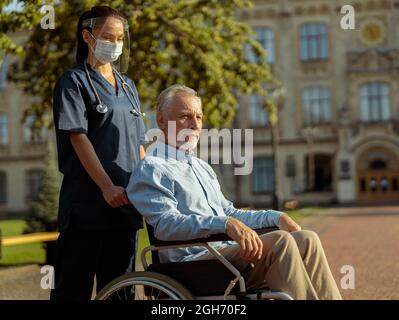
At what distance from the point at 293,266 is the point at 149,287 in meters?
0.75

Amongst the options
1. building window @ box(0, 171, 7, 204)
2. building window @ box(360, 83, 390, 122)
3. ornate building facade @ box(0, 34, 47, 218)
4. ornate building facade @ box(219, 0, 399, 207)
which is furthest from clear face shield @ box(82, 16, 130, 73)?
building window @ box(0, 171, 7, 204)

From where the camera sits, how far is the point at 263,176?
3881cm

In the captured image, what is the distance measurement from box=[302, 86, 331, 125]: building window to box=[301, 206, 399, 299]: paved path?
18908mm

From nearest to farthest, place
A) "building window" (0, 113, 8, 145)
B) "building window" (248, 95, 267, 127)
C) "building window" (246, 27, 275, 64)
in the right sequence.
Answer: "building window" (248, 95, 267, 127), "building window" (246, 27, 275, 64), "building window" (0, 113, 8, 145)

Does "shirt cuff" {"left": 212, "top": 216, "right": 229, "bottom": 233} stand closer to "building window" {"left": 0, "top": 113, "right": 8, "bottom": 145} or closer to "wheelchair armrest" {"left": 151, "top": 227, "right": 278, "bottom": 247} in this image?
"wheelchair armrest" {"left": 151, "top": 227, "right": 278, "bottom": 247}

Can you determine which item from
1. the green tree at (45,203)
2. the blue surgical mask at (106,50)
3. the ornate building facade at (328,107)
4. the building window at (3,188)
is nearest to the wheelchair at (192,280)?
the blue surgical mask at (106,50)

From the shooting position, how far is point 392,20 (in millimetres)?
38625

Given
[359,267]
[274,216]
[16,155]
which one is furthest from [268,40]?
[274,216]

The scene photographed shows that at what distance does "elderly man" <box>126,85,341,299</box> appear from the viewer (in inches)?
125

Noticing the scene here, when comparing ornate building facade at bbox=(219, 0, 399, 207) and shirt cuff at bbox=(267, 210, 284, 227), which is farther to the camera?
ornate building facade at bbox=(219, 0, 399, 207)

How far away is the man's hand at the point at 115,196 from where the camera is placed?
3443 millimetres

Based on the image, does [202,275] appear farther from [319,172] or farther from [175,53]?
[319,172]

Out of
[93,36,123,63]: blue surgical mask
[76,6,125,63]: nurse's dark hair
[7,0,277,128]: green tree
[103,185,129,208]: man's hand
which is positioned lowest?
[103,185,129,208]: man's hand

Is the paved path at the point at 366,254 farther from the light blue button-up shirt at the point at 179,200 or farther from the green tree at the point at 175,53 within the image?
the light blue button-up shirt at the point at 179,200
